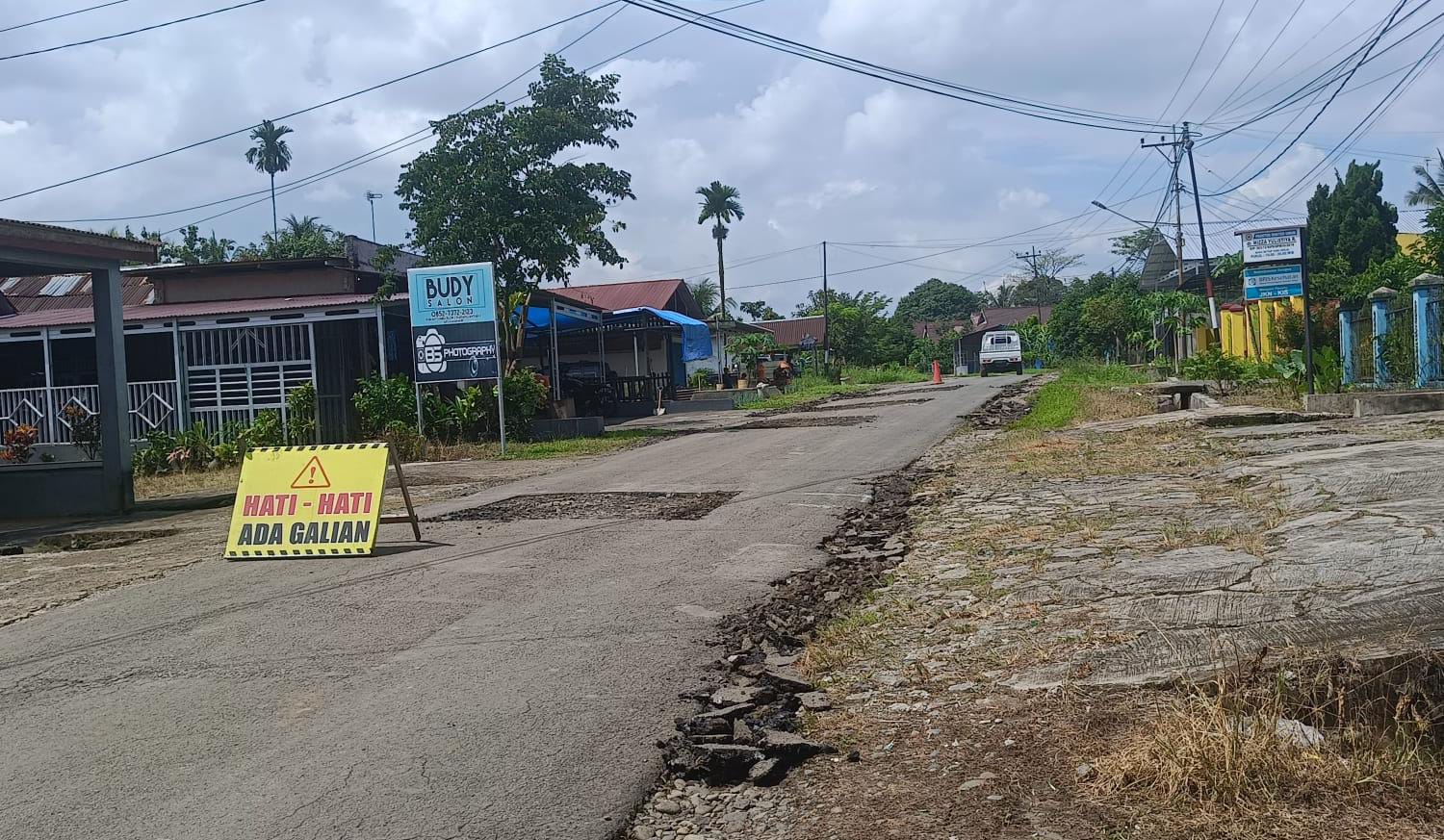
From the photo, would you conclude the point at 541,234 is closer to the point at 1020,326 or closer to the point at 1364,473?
the point at 1364,473

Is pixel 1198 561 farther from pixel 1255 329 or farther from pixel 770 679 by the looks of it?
pixel 1255 329

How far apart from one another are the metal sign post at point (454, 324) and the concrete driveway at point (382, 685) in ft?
34.0

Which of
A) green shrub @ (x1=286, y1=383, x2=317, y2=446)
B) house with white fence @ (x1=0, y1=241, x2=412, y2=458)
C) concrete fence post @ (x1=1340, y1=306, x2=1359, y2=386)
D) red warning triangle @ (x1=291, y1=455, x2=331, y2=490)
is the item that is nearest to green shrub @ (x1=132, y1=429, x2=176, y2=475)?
house with white fence @ (x1=0, y1=241, x2=412, y2=458)

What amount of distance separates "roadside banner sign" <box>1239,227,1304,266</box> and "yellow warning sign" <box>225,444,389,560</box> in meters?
16.5

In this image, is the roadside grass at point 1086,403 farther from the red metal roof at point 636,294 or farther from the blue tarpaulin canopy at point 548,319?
the red metal roof at point 636,294

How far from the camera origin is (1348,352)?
19.9 meters

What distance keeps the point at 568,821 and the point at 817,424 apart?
62.5 feet

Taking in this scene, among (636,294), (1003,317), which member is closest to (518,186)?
(636,294)

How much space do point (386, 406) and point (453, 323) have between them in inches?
92.7

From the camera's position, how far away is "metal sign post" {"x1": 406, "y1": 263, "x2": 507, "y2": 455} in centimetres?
2020

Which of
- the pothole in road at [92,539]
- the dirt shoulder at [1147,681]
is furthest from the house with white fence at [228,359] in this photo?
the dirt shoulder at [1147,681]

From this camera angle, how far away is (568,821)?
3.93 metres

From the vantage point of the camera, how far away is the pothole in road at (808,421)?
2273 cm

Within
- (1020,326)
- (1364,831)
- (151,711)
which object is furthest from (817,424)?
(1020,326)
